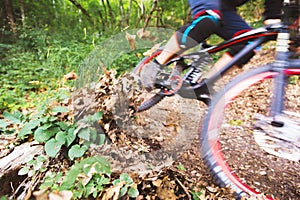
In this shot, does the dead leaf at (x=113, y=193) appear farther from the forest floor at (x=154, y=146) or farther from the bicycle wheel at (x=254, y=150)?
the bicycle wheel at (x=254, y=150)

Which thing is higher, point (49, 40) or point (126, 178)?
point (49, 40)

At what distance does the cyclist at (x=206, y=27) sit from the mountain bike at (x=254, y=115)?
0.09 m

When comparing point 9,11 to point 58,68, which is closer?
point 58,68

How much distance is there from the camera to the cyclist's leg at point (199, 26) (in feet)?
5.43

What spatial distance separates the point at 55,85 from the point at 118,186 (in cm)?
234

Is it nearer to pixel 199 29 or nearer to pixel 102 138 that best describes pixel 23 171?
pixel 102 138

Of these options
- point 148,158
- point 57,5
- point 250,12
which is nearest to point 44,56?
point 57,5

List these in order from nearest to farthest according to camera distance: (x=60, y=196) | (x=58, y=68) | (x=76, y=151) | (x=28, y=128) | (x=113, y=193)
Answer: (x=60, y=196) < (x=113, y=193) < (x=76, y=151) < (x=28, y=128) < (x=58, y=68)

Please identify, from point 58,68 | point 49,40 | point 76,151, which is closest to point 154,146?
point 76,151

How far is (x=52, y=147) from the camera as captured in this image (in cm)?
126

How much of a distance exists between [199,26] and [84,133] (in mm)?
1039

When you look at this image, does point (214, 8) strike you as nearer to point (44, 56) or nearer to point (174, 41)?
point (174, 41)

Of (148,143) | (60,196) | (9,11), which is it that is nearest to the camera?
(60,196)

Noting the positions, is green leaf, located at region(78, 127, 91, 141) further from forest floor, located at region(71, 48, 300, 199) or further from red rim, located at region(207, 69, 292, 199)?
red rim, located at region(207, 69, 292, 199)
